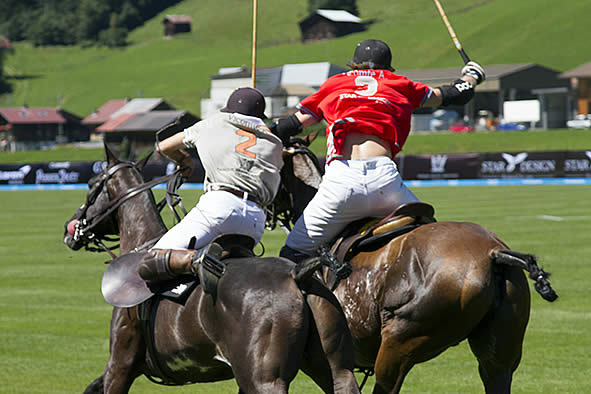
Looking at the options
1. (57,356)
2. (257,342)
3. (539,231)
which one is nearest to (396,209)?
(257,342)

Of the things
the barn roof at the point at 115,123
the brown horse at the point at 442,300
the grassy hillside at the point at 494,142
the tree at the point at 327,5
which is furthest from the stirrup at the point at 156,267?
the tree at the point at 327,5

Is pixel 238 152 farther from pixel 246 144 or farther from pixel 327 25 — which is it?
pixel 327 25

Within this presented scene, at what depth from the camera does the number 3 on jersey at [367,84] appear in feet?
19.6

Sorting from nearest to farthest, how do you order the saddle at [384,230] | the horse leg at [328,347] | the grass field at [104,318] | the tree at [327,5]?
the horse leg at [328,347] < the saddle at [384,230] < the grass field at [104,318] < the tree at [327,5]

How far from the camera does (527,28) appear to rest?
99062 millimetres

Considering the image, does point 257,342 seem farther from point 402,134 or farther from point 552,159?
point 552,159

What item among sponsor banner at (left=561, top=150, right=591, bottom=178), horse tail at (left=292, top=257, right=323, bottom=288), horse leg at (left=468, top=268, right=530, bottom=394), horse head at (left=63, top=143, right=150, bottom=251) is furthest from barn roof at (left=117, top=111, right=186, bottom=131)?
horse tail at (left=292, top=257, right=323, bottom=288)

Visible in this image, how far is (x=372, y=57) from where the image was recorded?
611 centimetres

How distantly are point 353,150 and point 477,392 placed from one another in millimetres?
2893

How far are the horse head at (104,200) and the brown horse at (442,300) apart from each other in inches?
76.4

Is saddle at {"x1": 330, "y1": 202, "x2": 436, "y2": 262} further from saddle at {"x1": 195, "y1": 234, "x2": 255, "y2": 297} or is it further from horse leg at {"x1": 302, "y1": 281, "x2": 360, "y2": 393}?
horse leg at {"x1": 302, "y1": 281, "x2": 360, "y2": 393}

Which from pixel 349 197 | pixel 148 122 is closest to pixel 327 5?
pixel 148 122

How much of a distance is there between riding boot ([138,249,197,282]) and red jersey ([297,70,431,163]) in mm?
1464

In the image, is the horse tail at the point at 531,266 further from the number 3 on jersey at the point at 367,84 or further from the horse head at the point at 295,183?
the horse head at the point at 295,183
